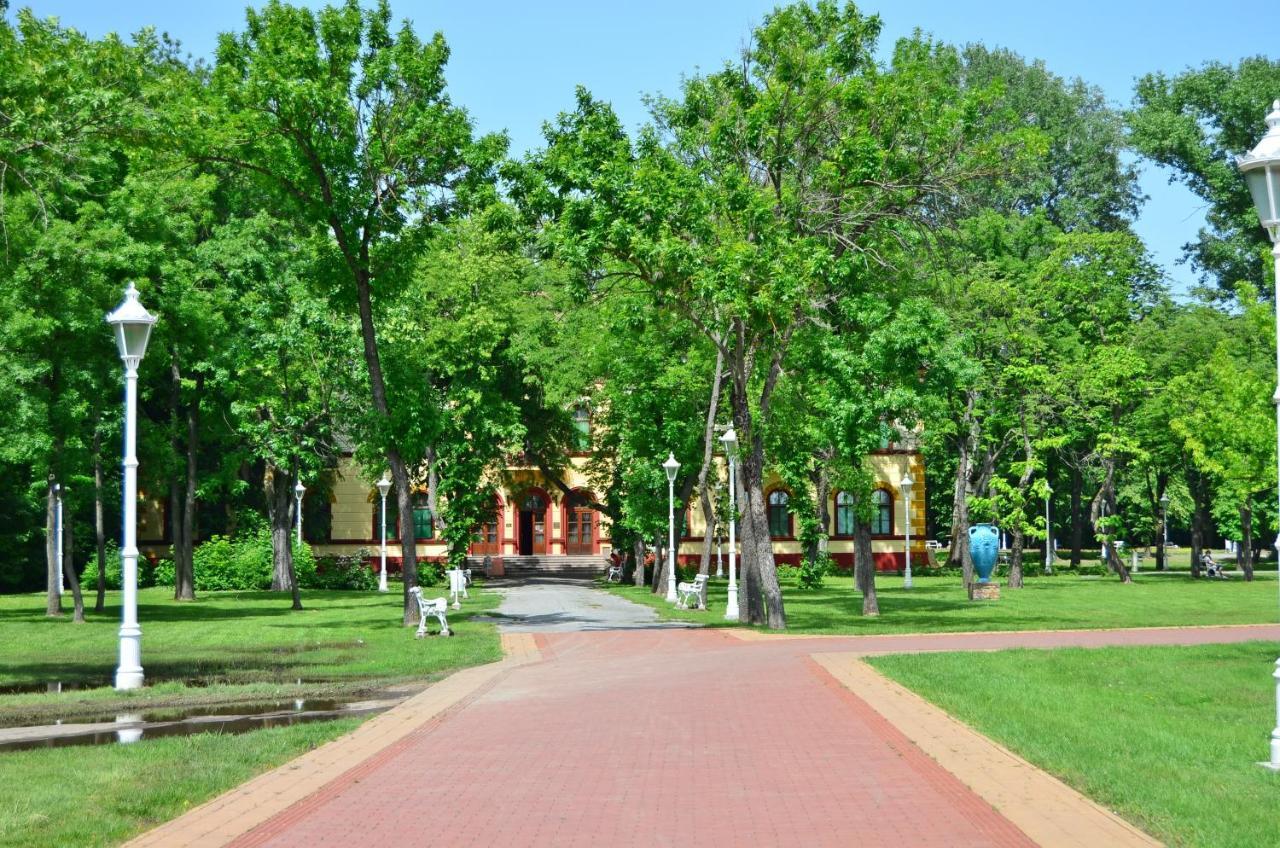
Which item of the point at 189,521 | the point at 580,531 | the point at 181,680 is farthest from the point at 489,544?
the point at 181,680

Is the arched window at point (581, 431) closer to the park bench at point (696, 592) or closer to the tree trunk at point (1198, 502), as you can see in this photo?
the park bench at point (696, 592)

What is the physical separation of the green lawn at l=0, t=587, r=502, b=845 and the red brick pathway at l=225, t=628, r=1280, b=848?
3.16 feet

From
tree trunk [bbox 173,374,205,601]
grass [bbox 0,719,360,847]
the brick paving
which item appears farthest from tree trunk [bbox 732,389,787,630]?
tree trunk [bbox 173,374,205,601]

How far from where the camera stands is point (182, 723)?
46.1 feet

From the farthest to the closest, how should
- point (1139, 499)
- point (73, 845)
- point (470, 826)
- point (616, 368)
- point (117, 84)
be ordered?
point (1139, 499)
point (616, 368)
point (117, 84)
point (470, 826)
point (73, 845)

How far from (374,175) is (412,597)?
810 centimetres

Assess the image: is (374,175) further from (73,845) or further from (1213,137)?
(1213,137)

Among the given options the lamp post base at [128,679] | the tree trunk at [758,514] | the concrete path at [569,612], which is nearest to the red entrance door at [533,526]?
the concrete path at [569,612]

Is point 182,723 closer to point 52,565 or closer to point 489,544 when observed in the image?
point 52,565

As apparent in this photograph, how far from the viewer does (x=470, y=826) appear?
854 cm

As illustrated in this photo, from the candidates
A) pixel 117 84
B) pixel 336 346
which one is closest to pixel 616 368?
pixel 336 346

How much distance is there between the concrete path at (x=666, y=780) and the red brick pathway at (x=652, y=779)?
0.02 meters

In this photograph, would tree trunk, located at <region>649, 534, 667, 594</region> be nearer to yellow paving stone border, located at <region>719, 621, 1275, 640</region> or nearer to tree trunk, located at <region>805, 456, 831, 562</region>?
tree trunk, located at <region>805, 456, 831, 562</region>

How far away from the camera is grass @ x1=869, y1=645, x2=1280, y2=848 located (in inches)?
339
